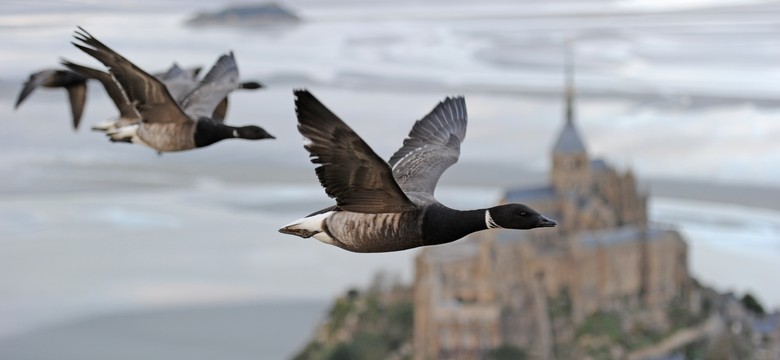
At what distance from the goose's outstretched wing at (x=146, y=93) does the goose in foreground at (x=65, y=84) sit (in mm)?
590

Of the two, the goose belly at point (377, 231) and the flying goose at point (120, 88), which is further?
the flying goose at point (120, 88)

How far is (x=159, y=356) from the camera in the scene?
84.8 ft

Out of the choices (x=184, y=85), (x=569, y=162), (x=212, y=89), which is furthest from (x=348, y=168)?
(x=569, y=162)

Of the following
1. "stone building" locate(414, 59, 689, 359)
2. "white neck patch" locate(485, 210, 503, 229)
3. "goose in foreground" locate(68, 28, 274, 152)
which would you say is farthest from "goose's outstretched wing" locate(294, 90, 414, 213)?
"stone building" locate(414, 59, 689, 359)

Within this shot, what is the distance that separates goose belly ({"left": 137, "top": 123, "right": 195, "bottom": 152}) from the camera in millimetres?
3336

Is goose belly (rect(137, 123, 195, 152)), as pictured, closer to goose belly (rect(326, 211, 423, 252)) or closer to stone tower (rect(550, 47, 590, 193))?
goose belly (rect(326, 211, 423, 252))

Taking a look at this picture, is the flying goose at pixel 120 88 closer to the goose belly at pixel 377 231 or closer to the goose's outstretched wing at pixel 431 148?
the goose's outstretched wing at pixel 431 148

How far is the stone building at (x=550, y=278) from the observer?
2117 centimetres

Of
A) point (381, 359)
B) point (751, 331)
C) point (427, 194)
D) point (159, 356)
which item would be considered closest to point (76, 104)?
point (427, 194)

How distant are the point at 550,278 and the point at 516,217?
64.7 ft

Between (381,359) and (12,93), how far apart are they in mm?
11644

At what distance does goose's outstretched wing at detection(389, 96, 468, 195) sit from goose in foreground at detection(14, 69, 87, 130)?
1038 mm

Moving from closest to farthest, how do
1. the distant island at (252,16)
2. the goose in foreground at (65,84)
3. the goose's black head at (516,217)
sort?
the goose's black head at (516,217) → the goose in foreground at (65,84) → the distant island at (252,16)

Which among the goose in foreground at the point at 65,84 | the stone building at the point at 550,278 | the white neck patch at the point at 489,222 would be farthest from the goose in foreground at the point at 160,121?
the stone building at the point at 550,278
